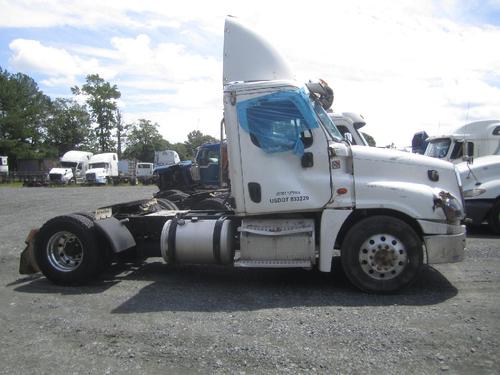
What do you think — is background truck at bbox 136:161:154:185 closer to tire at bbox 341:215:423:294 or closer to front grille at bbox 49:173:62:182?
front grille at bbox 49:173:62:182

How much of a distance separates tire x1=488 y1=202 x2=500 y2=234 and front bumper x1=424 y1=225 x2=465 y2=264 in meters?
5.51

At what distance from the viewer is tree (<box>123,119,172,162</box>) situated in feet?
275

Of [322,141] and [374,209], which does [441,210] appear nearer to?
[374,209]

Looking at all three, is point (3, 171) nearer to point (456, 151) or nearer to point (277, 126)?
point (456, 151)

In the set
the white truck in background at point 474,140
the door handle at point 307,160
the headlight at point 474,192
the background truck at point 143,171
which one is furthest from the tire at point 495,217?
the background truck at point 143,171

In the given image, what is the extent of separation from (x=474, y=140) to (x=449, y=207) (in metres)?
8.37

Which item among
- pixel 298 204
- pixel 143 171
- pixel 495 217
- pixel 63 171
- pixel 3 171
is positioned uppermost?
pixel 3 171

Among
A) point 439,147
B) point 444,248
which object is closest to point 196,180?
point 439,147

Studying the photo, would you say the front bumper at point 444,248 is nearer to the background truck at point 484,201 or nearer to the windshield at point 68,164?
the background truck at point 484,201

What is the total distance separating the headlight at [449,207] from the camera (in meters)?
5.99

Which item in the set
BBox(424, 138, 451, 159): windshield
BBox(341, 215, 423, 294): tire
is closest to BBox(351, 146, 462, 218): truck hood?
BBox(341, 215, 423, 294): tire

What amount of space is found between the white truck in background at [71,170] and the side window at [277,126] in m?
43.8

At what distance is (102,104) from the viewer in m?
80.2

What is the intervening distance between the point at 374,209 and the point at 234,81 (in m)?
2.60
